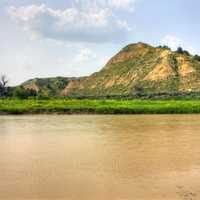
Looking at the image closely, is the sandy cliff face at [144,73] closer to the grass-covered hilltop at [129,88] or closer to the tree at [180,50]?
the grass-covered hilltop at [129,88]

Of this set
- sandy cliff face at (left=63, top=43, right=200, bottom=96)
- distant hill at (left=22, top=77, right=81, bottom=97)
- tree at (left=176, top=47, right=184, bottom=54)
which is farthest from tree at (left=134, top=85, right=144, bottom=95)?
distant hill at (left=22, top=77, right=81, bottom=97)

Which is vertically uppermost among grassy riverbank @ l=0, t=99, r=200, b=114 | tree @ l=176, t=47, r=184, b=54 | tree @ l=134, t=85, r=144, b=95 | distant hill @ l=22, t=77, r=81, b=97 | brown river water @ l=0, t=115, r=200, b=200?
tree @ l=176, t=47, r=184, b=54

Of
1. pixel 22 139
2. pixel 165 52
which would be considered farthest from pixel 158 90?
pixel 22 139

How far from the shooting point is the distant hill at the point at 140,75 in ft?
265

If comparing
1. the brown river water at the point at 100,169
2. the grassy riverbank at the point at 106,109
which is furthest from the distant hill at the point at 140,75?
the brown river water at the point at 100,169

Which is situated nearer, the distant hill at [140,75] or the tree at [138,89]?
the tree at [138,89]

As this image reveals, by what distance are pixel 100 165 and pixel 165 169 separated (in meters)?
1.91

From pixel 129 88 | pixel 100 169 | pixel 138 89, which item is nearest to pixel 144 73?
pixel 129 88

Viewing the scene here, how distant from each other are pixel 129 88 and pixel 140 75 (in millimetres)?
5296

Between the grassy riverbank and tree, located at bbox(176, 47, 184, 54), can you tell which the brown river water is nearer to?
the grassy riverbank

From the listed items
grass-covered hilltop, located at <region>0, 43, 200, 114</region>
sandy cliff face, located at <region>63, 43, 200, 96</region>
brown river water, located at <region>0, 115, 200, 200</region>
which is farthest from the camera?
sandy cliff face, located at <region>63, 43, 200, 96</region>

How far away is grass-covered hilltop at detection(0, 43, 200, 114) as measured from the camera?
4744 centimetres

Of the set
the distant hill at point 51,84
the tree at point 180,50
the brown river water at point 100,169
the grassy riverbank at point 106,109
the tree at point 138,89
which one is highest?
the tree at point 180,50

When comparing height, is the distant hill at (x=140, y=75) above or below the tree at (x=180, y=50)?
below
